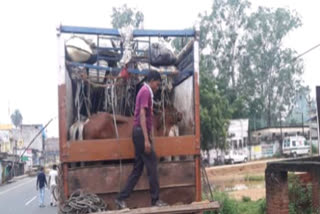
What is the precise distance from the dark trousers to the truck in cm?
18

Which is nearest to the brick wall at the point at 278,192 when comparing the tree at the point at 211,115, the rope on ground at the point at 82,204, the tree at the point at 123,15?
the rope on ground at the point at 82,204

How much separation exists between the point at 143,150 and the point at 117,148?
1.12ft

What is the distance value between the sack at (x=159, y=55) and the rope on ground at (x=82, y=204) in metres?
1.75

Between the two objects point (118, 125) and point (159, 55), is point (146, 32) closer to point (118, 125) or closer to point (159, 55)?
point (159, 55)

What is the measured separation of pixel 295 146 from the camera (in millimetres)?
43438

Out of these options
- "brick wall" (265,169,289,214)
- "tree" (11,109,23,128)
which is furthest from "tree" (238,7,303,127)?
"tree" (11,109,23,128)

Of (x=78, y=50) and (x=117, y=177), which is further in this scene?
(x=78, y=50)

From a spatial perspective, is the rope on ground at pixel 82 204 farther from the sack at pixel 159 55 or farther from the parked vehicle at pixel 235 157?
the parked vehicle at pixel 235 157

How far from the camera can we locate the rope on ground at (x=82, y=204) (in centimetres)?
445

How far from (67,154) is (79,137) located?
1.01ft

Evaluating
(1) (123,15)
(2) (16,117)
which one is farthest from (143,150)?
(2) (16,117)

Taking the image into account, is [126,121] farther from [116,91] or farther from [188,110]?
[188,110]

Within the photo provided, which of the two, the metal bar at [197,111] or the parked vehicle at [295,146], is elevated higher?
the metal bar at [197,111]

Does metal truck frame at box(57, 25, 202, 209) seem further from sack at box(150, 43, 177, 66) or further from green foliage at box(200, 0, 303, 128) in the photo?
green foliage at box(200, 0, 303, 128)
